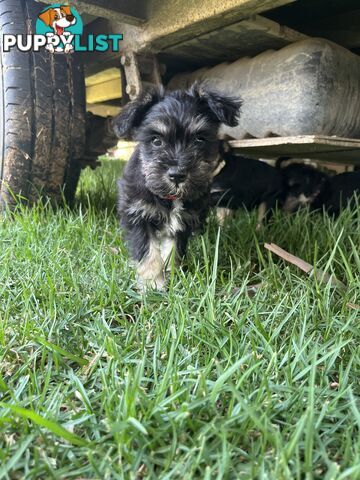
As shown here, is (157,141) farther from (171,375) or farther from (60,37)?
(171,375)

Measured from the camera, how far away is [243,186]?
4441 millimetres

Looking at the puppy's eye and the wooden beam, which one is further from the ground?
the wooden beam

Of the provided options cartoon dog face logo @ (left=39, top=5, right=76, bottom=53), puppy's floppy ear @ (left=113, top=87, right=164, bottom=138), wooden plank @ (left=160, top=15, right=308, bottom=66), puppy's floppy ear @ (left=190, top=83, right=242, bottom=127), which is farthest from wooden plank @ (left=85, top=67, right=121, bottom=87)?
puppy's floppy ear @ (left=190, top=83, right=242, bottom=127)

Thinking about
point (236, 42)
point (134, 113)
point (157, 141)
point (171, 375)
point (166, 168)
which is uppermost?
point (236, 42)

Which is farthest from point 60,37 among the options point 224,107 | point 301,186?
point 301,186

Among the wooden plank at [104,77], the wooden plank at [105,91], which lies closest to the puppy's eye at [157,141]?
the wooden plank at [104,77]

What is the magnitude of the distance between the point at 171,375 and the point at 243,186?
3386 mm

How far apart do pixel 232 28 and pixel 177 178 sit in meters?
1.25

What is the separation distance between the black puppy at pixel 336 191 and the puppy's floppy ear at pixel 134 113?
2.51 m

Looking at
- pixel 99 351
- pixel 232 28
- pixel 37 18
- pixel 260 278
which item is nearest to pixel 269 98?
pixel 232 28

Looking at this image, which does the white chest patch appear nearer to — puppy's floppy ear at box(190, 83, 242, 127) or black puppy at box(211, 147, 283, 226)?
puppy's floppy ear at box(190, 83, 242, 127)

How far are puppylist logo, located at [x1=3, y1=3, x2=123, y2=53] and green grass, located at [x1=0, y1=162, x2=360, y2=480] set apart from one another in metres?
1.45

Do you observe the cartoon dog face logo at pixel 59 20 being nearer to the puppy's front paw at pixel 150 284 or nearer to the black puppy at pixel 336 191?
the puppy's front paw at pixel 150 284

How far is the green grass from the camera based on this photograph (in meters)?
1.02
